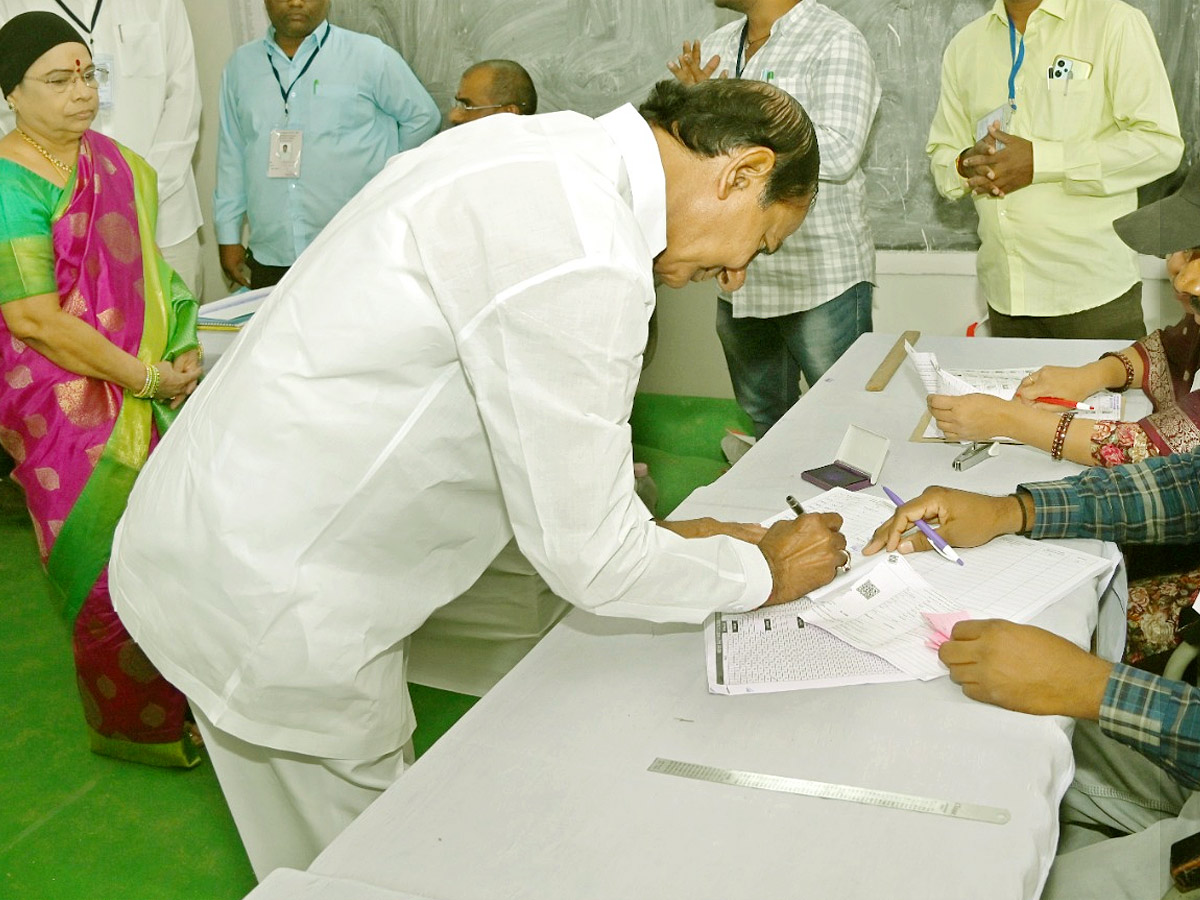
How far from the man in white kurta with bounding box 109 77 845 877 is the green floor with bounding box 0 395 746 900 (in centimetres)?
94

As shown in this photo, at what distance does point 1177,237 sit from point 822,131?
4.43 ft

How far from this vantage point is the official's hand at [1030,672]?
1247 mm

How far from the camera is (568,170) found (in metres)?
1.10

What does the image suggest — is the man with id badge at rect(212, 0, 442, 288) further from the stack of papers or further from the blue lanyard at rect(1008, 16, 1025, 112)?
the blue lanyard at rect(1008, 16, 1025, 112)

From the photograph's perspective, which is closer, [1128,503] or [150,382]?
[1128,503]

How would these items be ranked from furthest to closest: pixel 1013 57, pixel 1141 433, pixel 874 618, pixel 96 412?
pixel 1013 57
pixel 96 412
pixel 1141 433
pixel 874 618

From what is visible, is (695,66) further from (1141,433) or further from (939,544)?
(939,544)

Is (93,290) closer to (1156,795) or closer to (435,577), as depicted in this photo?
(435,577)

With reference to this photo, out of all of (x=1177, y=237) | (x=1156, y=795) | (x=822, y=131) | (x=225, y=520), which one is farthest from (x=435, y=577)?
(x=822, y=131)

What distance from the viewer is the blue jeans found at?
3.12 meters

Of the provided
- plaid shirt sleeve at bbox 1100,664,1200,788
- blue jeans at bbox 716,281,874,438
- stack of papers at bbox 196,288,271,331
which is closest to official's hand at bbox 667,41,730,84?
blue jeans at bbox 716,281,874,438

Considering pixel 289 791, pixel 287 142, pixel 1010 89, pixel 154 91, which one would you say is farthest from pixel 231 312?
pixel 1010 89

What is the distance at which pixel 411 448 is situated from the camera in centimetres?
123

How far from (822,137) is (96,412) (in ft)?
6.12
